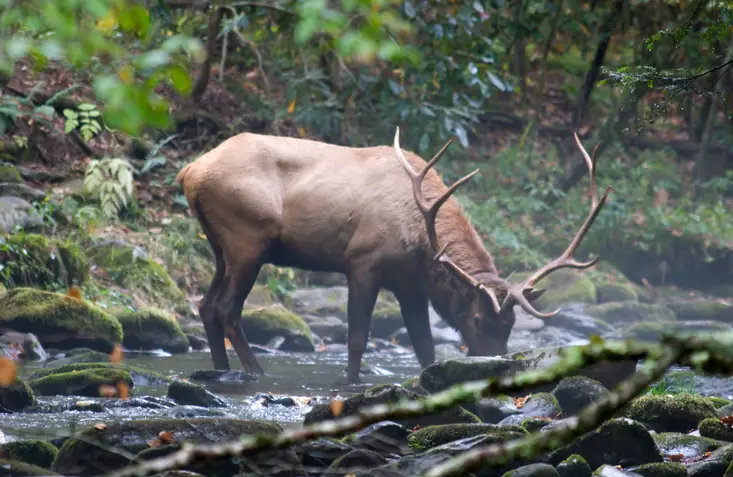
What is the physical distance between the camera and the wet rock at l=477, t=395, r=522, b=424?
19.5 feet

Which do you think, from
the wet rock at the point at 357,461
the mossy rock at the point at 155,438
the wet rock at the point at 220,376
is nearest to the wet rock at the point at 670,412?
the wet rock at the point at 357,461

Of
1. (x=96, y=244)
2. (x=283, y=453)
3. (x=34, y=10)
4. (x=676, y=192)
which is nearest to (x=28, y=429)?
(x=283, y=453)

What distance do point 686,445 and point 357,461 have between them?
157 centimetres

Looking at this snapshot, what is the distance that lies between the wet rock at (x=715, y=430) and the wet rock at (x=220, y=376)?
3.93m

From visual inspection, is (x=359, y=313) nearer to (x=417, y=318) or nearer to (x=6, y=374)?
(x=417, y=318)

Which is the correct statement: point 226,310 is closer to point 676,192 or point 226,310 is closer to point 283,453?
point 283,453

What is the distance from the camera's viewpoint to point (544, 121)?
1814 cm

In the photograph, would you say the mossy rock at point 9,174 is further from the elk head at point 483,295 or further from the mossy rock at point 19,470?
the mossy rock at point 19,470

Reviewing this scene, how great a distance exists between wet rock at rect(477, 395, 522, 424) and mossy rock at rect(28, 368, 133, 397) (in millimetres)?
2317

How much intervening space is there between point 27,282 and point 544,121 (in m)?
10.9

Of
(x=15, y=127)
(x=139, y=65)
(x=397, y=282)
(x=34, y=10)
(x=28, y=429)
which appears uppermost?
(x=15, y=127)

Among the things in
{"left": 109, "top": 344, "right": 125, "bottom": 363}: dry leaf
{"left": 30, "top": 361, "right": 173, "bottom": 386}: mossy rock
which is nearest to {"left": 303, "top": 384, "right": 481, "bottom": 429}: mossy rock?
{"left": 30, "top": 361, "right": 173, "bottom": 386}: mossy rock

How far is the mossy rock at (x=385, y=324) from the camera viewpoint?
11.8 metres

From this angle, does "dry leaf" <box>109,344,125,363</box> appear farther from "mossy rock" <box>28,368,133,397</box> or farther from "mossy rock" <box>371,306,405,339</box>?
"mossy rock" <box>371,306,405,339</box>
